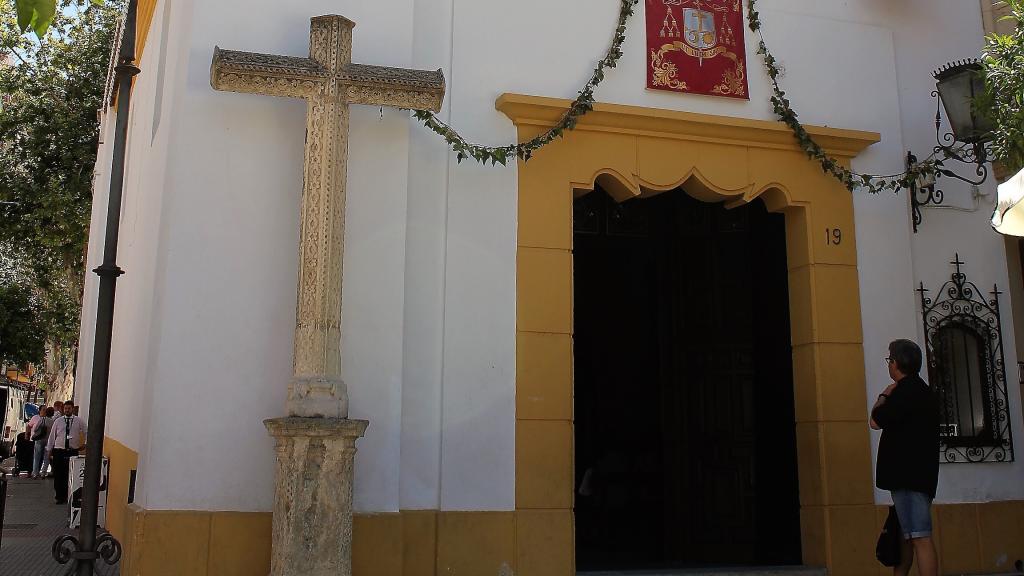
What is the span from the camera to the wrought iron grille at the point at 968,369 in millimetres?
7652

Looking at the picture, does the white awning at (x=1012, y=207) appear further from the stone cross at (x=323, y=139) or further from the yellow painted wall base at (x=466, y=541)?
the stone cross at (x=323, y=139)

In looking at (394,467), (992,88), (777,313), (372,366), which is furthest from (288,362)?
(992,88)

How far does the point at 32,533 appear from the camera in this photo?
9500 millimetres

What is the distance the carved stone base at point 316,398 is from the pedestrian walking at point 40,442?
14.7 m

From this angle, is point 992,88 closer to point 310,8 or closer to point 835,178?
point 835,178

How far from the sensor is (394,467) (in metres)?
6.13

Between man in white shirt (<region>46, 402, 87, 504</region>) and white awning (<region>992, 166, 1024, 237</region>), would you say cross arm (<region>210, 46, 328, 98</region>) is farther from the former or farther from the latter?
man in white shirt (<region>46, 402, 87, 504</region>)

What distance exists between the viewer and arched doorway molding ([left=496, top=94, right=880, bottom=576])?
667 centimetres

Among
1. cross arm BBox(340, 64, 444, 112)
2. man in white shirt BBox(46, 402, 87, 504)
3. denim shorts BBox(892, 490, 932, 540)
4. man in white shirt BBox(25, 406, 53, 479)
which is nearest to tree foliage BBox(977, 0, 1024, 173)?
denim shorts BBox(892, 490, 932, 540)

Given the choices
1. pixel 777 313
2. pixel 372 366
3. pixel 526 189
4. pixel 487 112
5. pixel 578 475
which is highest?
pixel 487 112

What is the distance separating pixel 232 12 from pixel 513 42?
6.76 feet

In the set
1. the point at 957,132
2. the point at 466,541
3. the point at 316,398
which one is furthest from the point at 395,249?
the point at 957,132

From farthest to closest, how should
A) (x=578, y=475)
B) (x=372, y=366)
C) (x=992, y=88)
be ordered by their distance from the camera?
(x=578, y=475) → (x=992, y=88) → (x=372, y=366)

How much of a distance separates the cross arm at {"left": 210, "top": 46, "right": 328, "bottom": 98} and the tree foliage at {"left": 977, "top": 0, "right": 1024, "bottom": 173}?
481 cm
